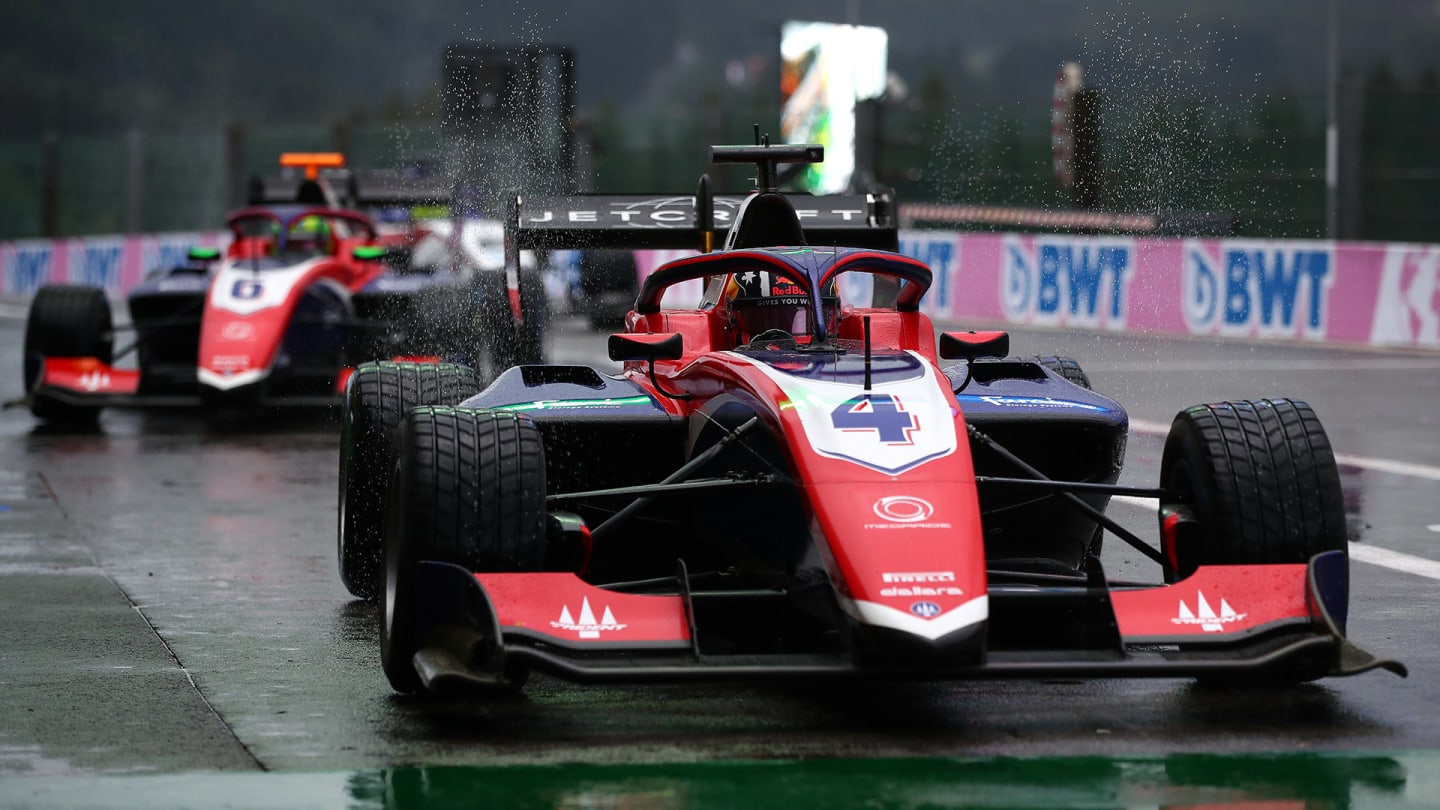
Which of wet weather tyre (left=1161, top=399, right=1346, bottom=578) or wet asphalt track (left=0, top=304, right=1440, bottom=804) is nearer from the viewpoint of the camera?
wet asphalt track (left=0, top=304, right=1440, bottom=804)

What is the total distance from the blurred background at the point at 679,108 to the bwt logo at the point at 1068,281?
130 cm

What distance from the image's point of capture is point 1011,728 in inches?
236

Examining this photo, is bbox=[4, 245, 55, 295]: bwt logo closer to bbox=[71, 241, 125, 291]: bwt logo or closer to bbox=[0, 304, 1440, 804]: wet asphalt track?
bbox=[71, 241, 125, 291]: bwt logo

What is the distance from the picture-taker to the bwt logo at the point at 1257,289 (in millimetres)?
21484

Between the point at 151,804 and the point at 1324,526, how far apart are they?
3.42 metres

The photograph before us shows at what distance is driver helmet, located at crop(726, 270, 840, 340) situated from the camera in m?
7.66

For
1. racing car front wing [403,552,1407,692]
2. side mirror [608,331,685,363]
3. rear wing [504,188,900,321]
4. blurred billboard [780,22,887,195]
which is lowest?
racing car front wing [403,552,1407,692]

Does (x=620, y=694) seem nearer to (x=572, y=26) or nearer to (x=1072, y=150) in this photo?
(x=1072, y=150)

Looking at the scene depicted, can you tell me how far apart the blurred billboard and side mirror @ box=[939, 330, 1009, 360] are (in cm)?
3203

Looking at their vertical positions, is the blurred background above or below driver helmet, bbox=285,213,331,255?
above

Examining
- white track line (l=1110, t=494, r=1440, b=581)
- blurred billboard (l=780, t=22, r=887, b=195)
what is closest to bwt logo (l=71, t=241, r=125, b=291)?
blurred billboard (l=780, t=22, r=887, b=195)

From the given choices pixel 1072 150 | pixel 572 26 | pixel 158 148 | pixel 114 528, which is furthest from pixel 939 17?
pixel 114 528

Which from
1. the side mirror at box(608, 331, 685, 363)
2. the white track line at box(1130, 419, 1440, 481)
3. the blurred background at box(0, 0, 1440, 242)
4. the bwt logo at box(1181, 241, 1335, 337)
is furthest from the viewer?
the blurred background at box(0, 0, 1440, 242)

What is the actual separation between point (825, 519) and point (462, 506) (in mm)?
1034
